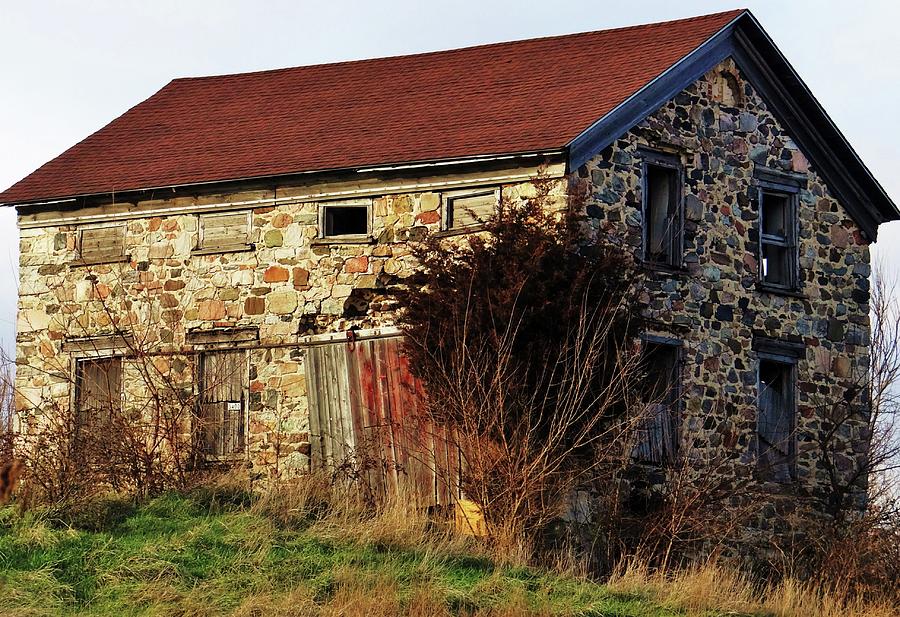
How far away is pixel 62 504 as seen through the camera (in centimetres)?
1520

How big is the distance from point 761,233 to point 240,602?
10.6 metres

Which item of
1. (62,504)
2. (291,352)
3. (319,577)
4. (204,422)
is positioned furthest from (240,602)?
(291,352)

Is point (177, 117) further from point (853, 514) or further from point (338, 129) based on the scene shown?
point (853, 514)

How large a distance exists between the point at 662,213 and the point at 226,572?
337 inches

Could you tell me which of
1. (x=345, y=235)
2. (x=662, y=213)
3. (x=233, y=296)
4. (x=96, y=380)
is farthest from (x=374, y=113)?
(x=96, y=380)

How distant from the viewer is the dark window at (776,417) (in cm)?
2033

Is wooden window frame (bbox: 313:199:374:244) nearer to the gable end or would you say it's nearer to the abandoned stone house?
the abandoned stone house

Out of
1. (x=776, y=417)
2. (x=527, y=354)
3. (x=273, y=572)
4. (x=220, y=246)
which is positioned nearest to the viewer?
(x=273, y=572)

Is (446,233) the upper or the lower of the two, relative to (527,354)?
upper

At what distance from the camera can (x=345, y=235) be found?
19.6m

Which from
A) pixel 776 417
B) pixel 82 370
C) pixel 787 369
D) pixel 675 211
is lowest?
pixel 776 417

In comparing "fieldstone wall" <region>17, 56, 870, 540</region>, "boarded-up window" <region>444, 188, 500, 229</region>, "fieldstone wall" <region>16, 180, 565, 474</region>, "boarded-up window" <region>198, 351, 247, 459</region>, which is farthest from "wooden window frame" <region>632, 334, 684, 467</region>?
"boarded-up window" <region>198, 351, 247, 459</region>

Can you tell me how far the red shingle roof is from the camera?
1939cm

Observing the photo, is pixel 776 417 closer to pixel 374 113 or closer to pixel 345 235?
pixel 345 235
